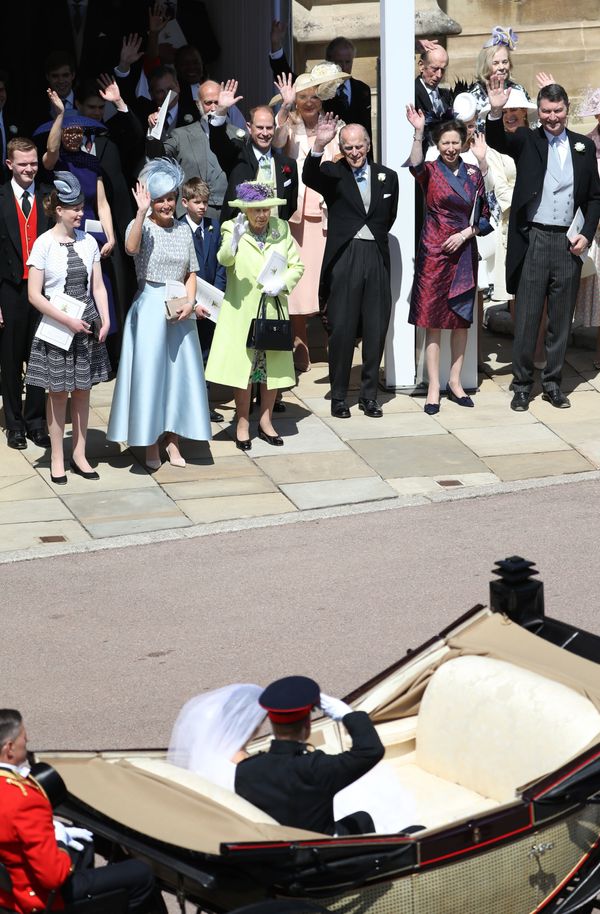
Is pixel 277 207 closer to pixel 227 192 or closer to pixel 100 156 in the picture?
pixel 227 192

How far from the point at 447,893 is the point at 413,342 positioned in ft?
23.7

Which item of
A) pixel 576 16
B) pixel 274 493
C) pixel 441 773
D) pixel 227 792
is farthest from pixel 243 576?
pixel 576 16

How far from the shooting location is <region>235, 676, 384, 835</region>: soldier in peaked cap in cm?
496

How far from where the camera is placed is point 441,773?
19.1 feet

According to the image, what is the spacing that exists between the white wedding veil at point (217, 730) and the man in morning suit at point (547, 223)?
22.0 ft

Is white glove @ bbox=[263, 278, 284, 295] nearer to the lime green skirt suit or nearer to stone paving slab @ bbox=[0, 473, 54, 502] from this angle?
the lime green skirt suit

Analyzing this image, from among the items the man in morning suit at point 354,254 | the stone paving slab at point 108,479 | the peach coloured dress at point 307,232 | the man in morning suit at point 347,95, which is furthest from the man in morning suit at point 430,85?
the stone paving slab at point 108,479

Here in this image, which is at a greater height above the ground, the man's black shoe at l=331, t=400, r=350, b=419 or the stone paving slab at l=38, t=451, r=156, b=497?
the man's black shoe at l=331, t=400, r=350, b=419

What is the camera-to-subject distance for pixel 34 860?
15.2 feet

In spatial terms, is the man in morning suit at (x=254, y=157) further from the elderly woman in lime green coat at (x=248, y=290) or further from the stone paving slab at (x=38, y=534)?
the stone paving slab at (x=38, y=534)

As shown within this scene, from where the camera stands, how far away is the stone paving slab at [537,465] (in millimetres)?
10359

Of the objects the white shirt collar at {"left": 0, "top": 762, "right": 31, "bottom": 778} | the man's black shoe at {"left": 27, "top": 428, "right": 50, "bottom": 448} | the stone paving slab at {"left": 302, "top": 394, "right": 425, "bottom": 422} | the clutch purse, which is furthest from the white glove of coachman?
the white shirt collar at {"left": 0, "top": 762, "right": 31, "bottom": 778}

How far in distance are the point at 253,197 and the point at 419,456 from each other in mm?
2018

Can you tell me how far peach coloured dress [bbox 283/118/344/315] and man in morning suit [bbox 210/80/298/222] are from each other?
0.41 m
